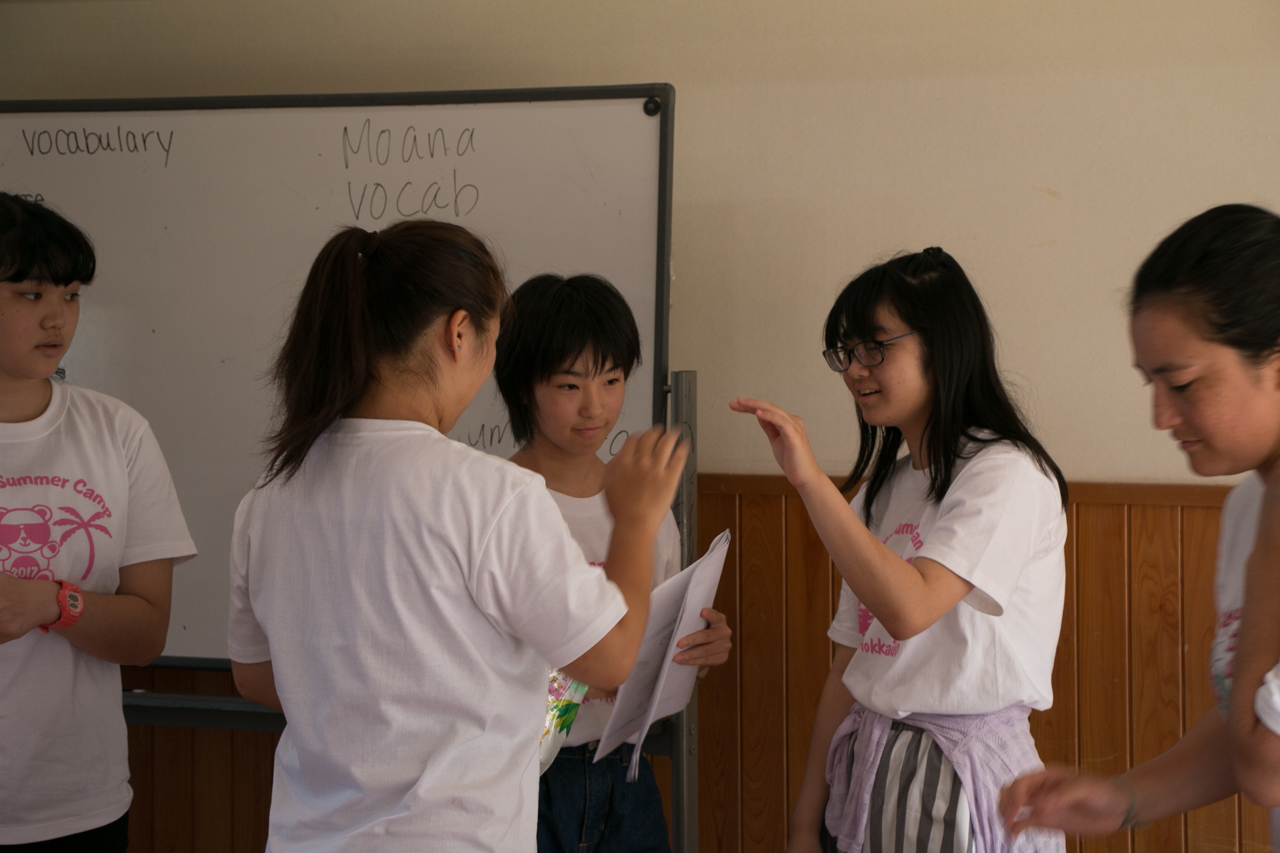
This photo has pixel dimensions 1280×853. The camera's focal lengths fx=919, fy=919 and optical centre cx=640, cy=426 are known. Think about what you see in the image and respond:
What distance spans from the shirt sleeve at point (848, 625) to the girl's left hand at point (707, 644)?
168 millimetres

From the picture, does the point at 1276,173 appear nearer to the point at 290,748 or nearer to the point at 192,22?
the point at 290,748

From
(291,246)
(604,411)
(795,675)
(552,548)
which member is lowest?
A: (795,675)

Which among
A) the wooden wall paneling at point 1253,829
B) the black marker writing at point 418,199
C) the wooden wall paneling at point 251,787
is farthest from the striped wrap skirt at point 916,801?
the wooden wall paneling at point 251,787

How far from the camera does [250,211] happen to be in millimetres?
2082

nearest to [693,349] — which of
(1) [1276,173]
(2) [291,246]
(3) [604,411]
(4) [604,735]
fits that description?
(3) [604,411]

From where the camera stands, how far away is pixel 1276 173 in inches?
74.4

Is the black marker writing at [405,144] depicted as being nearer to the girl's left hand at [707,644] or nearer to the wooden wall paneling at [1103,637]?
the girl's left hand at [707,644]

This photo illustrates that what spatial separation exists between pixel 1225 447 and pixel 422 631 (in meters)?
0.77

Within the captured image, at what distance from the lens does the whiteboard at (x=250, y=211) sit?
6.34ft

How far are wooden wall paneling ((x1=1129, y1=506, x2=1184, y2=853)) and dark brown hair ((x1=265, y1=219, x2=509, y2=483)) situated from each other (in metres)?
1.60

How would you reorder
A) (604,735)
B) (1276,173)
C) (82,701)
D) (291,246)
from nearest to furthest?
(604,735) → (82,701) → (1276,173) → (291,246)

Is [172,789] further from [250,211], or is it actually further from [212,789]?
[250,211]

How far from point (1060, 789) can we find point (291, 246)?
183cm

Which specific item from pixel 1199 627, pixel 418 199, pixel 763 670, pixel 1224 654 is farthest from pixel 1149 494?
pixel 418 199
